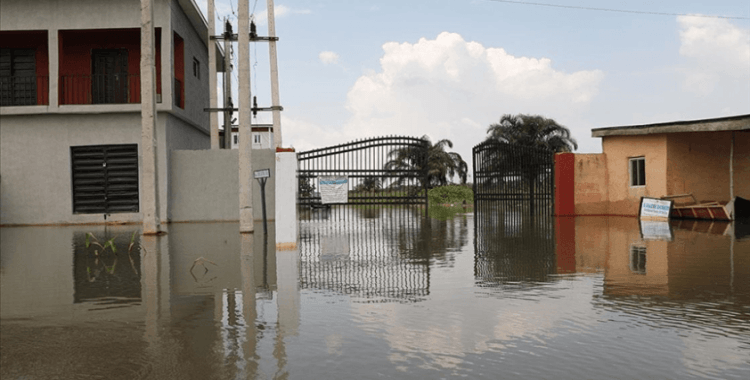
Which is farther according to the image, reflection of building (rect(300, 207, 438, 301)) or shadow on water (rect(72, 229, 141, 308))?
reflection of building (rect(300, 207, 438, 301))

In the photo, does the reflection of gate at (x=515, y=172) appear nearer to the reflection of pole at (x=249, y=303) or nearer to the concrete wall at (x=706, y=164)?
the concrete wall at (x=706, y=164)

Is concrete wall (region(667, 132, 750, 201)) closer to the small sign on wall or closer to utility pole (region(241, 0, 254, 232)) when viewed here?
the small sign on wall

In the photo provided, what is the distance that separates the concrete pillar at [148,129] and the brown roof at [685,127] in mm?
15340

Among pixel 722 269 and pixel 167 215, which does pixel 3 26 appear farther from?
pixel 722 269

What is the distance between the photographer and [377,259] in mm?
10180

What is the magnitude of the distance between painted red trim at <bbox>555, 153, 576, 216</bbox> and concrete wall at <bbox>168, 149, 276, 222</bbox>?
33.8 ft

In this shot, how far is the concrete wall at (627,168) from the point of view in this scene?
2047 cm

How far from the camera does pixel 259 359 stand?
4.25 metres

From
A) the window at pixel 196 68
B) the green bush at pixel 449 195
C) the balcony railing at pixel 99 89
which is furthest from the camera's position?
the green bush at pixel 449 195

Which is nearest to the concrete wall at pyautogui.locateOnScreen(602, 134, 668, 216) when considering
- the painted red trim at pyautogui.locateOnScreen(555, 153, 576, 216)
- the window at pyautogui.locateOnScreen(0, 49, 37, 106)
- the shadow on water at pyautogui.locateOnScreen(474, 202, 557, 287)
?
the painted red trim at pyautogui.locateOnScreen(555, 153, 576, 216)

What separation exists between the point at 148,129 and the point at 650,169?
16.0m

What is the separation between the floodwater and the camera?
163 inches

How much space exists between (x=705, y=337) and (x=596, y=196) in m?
18.6

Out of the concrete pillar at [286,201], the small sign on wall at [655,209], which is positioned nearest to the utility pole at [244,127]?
the concrete pillar at [286,201]
